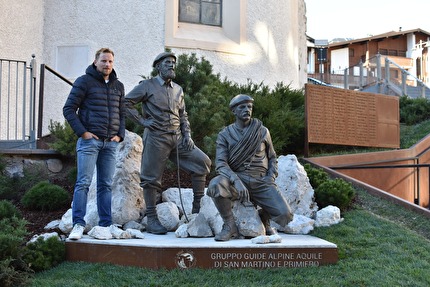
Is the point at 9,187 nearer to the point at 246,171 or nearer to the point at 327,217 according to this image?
the point at 246,171

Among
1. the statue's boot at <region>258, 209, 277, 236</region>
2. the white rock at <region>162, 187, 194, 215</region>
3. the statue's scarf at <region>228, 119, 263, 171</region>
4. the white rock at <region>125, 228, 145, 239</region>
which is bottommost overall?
the white rock at <region>125, 228, 145, 239</region>

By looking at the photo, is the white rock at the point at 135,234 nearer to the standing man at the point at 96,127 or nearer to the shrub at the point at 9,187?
the standing man at the point at 96,127

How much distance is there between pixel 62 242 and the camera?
664 cm

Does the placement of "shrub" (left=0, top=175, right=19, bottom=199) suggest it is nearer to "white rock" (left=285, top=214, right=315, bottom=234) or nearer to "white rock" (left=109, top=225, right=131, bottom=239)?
"white rock" (left=109, top=225, right=131, bottom=239)

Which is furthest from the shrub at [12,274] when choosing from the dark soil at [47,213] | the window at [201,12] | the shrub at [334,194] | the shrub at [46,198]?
the window at [201,12]

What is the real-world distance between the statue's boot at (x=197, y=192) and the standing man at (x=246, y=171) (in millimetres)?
836

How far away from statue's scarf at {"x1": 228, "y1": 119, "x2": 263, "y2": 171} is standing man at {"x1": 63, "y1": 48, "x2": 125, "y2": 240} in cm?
130

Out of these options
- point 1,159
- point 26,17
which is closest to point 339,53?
point 26,17

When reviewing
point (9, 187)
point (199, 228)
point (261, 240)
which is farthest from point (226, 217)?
point (9, 187)

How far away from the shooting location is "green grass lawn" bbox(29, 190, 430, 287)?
224 inches

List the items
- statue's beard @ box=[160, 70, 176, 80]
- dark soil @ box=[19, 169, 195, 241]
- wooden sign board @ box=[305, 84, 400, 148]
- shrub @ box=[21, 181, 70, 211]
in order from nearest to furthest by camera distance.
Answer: statue's beard @ box=[160, 70, 176, 80] < dark soil @ box=[19, 169, 195, 241] < shrub @ box=[21, 181, 70, 211] < wooden sign board @ box=[305, 84, 400, 148]

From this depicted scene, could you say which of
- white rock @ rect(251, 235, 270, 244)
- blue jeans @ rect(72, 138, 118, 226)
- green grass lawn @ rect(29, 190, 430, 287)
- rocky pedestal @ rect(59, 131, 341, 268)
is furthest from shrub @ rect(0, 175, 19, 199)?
white rock @ rect(251, 235, 270, 244)

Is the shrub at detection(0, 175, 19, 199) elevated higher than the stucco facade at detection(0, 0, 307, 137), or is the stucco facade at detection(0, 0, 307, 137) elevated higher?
the stucco facade at detection(0, 0, 307, 137)

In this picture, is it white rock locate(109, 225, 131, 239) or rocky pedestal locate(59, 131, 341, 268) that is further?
white rock locate(109, 225, 131, 239)
